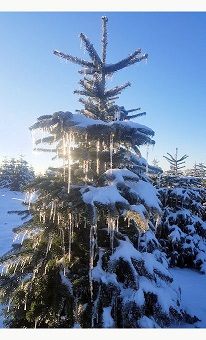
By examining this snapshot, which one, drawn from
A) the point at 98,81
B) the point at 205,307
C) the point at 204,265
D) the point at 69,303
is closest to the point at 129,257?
the point at 69,303

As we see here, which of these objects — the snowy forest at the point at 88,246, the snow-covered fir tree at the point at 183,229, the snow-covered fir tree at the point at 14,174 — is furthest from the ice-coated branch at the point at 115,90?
the snow-covered fir tree at the point at 14,174

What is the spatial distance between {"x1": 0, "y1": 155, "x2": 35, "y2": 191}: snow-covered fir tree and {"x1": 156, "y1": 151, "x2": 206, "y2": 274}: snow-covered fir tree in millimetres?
31056

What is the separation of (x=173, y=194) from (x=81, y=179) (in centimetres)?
933

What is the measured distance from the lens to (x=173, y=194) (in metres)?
13.8

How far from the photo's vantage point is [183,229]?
13.5 m

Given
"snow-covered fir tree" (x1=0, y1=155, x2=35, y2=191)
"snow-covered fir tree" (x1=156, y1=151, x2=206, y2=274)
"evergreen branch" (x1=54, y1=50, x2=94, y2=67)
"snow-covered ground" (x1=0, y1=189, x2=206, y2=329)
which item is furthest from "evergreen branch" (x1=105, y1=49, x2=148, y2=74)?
"snow-covered fir tree" (x1=0, y1=155, x2=35, y2=191)

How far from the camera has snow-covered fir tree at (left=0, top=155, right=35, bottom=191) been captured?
41156mm

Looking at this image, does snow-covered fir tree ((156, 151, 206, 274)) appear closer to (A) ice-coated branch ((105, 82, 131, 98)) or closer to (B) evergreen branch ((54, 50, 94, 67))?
(A) ice-coated branch ((105, 82, 131, 98))

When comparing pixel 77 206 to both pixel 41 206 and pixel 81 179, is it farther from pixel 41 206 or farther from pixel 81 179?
pixel 81 179

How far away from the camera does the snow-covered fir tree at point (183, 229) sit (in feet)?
41.5

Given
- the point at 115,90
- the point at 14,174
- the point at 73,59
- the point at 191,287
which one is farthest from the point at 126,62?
the point at 14,174

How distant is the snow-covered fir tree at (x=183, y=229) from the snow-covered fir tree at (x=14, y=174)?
31056mm

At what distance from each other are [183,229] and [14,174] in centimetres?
3390

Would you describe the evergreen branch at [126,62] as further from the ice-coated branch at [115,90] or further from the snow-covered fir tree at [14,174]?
the snow-covered fir tree at [14,174]
